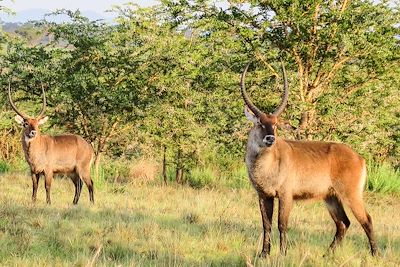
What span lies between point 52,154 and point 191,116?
3833 mm

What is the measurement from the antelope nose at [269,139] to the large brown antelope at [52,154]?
5.09m

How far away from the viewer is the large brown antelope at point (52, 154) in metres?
10.0

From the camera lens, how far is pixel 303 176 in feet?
20.9

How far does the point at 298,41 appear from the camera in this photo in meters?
10.5

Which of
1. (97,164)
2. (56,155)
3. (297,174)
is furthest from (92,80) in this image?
(297,174)

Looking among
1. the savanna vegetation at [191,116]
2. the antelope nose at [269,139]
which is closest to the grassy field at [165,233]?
the savanna vegetation at [191,116]

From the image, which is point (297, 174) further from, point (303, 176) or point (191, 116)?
point (191, 116)

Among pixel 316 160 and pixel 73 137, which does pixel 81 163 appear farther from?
pixel 316 160

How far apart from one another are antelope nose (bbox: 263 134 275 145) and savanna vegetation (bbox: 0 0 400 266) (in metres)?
1.12

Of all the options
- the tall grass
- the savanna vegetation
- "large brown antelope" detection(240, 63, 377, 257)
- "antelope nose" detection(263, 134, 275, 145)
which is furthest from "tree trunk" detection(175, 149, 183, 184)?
"antelope nose" detection(263, 134, 275, 145)

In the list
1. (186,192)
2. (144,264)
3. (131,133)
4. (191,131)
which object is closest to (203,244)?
(144,264)

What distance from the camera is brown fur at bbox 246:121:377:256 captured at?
19.9 feet

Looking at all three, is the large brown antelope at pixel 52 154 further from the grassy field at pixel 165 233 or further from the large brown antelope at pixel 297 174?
the large brown antelope at pixel 297 174

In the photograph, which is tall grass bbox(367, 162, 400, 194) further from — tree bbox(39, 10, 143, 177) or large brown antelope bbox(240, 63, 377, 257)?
large brown antelope bbox(240, 63, 377, 257)
